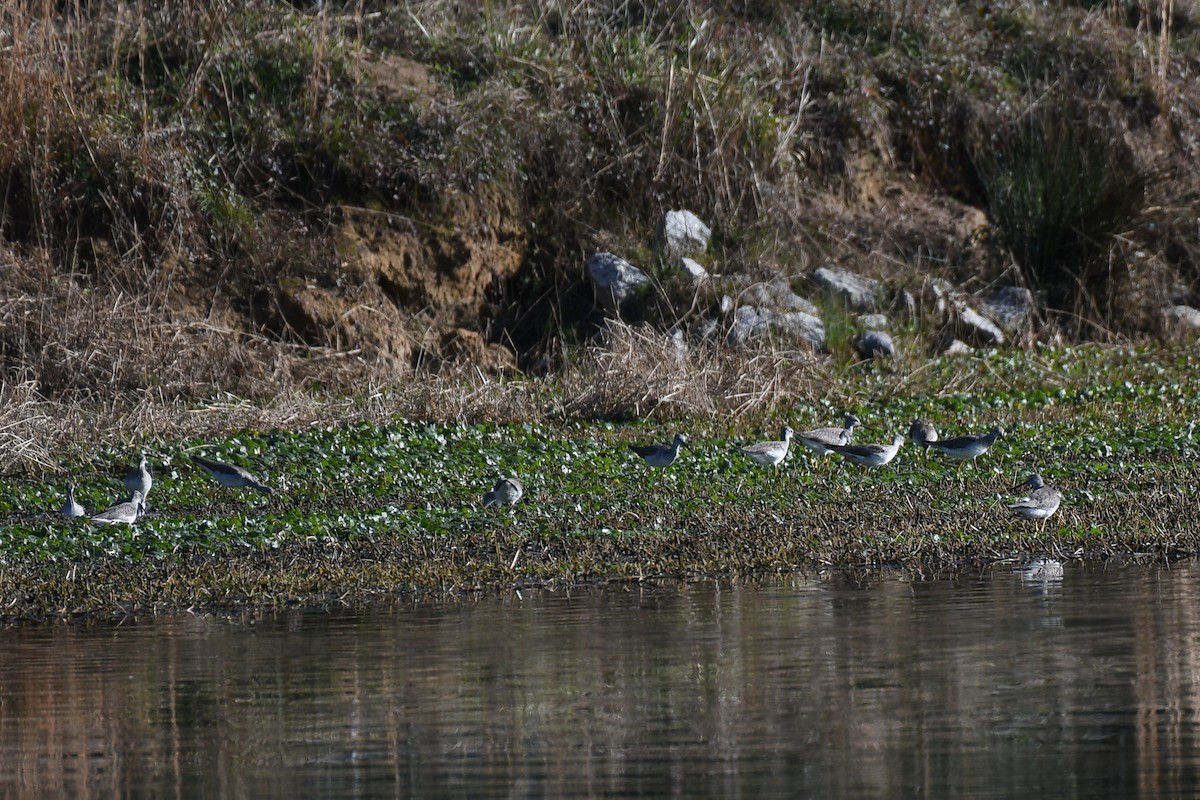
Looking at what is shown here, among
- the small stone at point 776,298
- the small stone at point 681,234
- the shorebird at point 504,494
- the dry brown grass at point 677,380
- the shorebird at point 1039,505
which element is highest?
the small stone at point 681,234

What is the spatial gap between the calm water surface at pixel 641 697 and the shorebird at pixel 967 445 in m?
3.80

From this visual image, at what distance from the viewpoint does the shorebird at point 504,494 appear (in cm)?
1247

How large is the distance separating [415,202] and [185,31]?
3774 mm

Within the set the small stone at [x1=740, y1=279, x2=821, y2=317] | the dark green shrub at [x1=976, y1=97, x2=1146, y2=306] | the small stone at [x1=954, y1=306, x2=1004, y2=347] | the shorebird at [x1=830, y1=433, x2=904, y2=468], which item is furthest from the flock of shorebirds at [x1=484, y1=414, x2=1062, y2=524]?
the dark green shrub at [x1=976, y1=97, x2=1146, y2=306]

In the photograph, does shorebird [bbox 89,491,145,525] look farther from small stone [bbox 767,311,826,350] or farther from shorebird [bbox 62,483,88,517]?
small stone [bbox 767,311,826,350]

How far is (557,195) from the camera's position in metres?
23.0

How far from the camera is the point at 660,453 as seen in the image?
45.9ft

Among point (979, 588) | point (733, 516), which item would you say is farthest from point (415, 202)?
point (979, 588)

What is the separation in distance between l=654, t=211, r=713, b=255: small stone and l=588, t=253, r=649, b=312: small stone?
53 cm

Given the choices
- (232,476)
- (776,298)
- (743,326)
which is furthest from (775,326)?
(232,476)

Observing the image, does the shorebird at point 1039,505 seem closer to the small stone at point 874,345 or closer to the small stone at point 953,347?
the small stone at point 874,345

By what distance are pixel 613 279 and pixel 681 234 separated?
3.96ft

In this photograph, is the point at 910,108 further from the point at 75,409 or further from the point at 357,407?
the point at 75,409

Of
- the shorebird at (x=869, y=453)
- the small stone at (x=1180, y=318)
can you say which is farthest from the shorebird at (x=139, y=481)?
the small stone at (x=1180, y=318)
